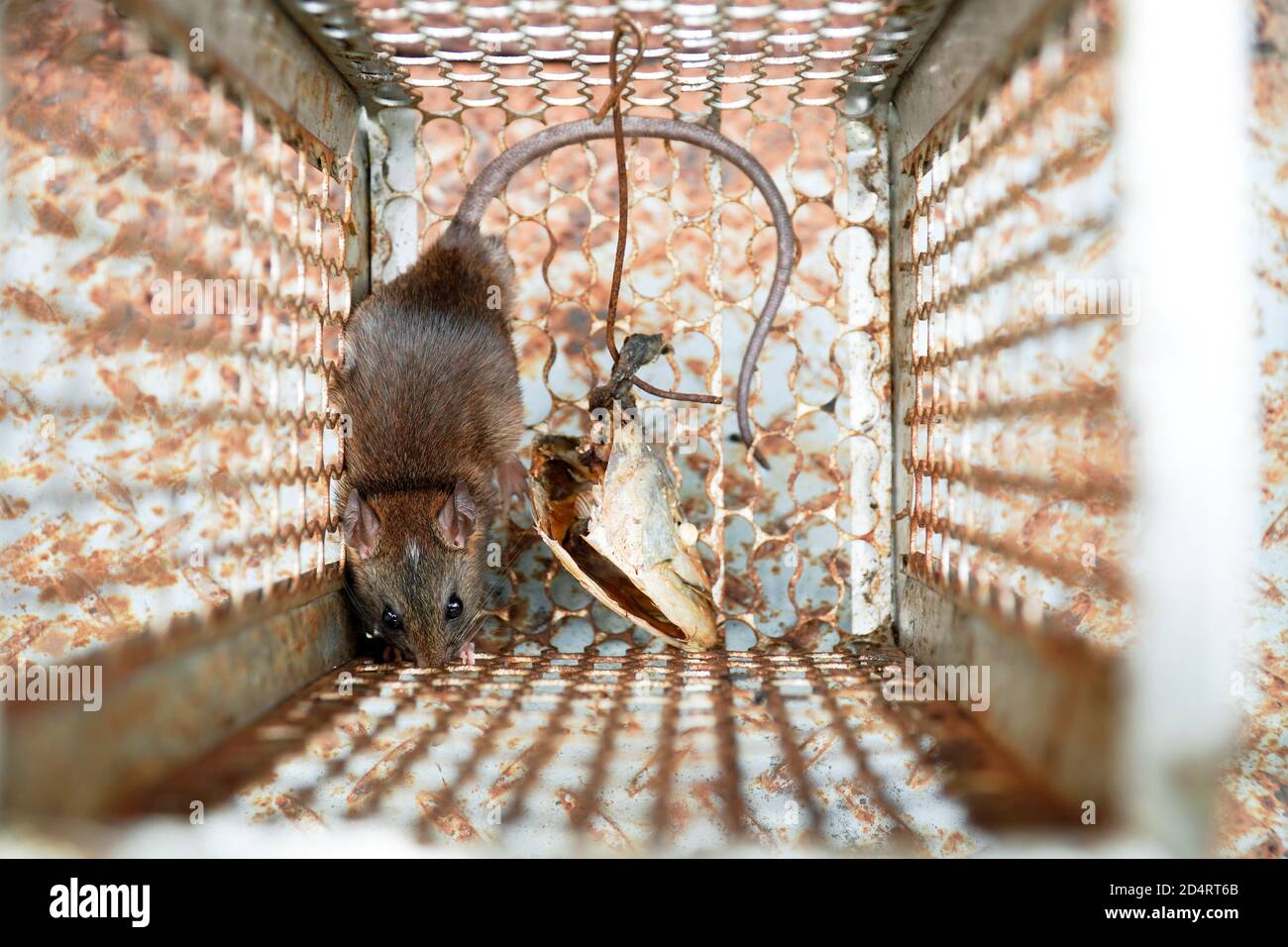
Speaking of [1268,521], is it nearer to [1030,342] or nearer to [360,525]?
[1030,342]

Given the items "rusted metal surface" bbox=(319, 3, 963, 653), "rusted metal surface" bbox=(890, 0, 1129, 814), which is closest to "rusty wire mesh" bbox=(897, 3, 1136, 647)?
"rusted metal surface" bbox=(890, 0, 1129, 814)

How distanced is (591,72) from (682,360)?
663mm

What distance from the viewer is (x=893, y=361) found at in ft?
7.38

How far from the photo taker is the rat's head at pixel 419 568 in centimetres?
227

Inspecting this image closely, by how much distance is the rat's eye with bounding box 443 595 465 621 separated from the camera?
2.38 meters

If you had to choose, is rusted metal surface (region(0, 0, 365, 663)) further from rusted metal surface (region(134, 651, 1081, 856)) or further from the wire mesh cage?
rusted metal surface (region(134, 651, 1081, 856))

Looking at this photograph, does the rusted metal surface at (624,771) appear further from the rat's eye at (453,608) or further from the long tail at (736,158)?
the long tail at (736,158)

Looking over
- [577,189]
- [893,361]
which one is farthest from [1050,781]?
[577,189]

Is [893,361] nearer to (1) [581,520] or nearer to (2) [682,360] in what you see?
(2) [682,360]

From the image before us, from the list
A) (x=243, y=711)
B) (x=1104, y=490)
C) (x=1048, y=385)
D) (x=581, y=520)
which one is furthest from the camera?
(x=581, y=520)

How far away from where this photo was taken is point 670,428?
2.32 meters

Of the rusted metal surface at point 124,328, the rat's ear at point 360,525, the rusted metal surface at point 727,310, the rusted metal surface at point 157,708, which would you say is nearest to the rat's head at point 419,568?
the rat's ear at point 360,525

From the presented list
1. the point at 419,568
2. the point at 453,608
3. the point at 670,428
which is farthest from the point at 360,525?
the point at 670,428

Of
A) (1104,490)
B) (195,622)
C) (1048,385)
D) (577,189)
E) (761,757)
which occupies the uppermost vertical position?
(577,189)
